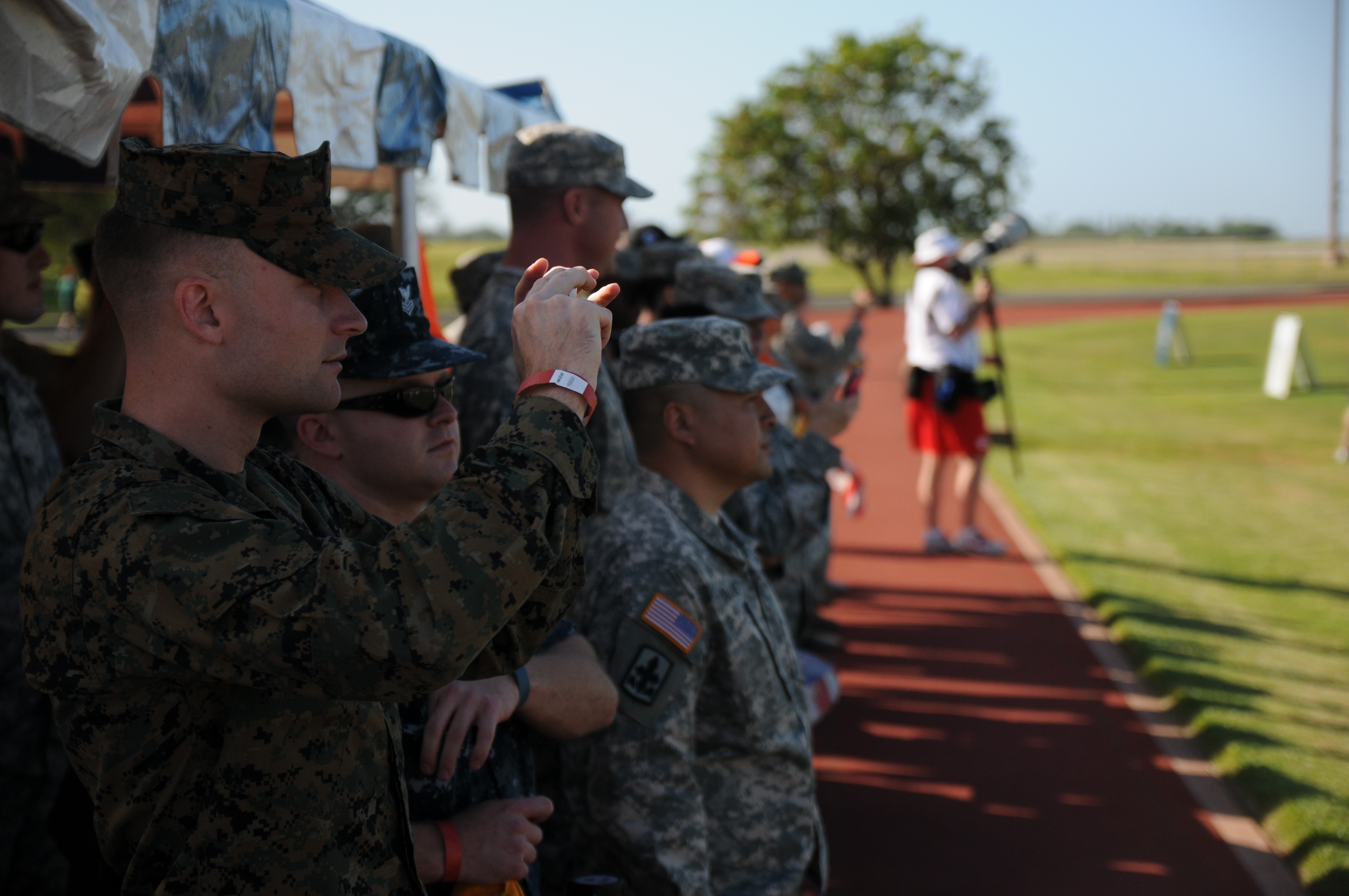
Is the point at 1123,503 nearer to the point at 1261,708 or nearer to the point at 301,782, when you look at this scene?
the point at 1261,708

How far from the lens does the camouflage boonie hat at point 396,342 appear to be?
8.46 feet

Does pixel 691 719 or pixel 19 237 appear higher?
pixel 19 237

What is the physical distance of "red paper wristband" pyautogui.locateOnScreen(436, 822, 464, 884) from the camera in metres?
2.17

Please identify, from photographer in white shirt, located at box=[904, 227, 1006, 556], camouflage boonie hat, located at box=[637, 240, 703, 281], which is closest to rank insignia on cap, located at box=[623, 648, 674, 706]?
camouflage boonie hat, located at box=[637, 240, 703, 281]

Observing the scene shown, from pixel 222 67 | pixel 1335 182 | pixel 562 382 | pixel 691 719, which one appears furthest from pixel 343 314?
pixel 1335 182

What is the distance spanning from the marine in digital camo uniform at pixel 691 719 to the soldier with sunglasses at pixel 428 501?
7.8 inches

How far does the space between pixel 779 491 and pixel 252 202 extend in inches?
136

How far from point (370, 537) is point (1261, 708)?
Result: 5.62 m

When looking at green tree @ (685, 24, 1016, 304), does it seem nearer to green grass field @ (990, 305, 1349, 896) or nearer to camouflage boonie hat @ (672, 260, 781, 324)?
green grass field @ (990, 305, 1349, 896)

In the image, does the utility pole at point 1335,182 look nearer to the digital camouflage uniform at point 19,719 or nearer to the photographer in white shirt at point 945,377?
the photographer in white shirt at point 945,377

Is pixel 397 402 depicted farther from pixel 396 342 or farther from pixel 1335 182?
pixel 1335 182

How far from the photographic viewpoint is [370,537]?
81.7 inches

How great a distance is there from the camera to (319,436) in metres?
2.64

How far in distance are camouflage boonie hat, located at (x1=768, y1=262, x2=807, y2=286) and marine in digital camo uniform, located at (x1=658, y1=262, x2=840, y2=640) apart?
3.40 metres
